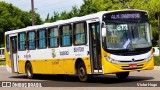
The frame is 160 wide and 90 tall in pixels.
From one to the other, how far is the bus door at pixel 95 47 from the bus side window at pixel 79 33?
0.52 meters

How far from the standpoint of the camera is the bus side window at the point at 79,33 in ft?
62.7

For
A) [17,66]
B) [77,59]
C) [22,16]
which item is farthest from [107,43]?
[22,16]

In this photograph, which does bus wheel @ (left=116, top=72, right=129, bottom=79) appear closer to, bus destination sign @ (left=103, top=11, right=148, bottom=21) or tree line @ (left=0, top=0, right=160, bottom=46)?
bus destination sign @ (left=103, top=11, right=148, bottom=21)

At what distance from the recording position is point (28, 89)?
56.3 ft

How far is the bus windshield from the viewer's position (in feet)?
58.2

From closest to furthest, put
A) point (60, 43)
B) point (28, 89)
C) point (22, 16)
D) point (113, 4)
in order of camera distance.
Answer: point (28, 89) < point (60, 43) < point (113, 4) < point (22, 16)

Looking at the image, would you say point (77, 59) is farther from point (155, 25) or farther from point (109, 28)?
point (155, 25)

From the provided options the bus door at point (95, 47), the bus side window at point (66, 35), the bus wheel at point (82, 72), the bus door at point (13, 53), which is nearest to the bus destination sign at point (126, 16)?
the bus door at point (95, 47)

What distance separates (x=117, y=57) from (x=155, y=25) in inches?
1425

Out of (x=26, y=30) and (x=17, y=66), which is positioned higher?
(x=26, y=30)

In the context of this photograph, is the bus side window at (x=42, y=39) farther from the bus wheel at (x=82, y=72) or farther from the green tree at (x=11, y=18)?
the green tree at (x=11, y=18)

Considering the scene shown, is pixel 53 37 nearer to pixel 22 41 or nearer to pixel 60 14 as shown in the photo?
pixel 22 41

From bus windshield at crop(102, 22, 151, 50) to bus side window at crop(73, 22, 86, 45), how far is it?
1.54 meters

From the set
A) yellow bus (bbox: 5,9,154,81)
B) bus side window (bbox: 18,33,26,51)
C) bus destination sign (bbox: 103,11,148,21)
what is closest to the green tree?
bus side window (bbox: 18,33,26,51)
